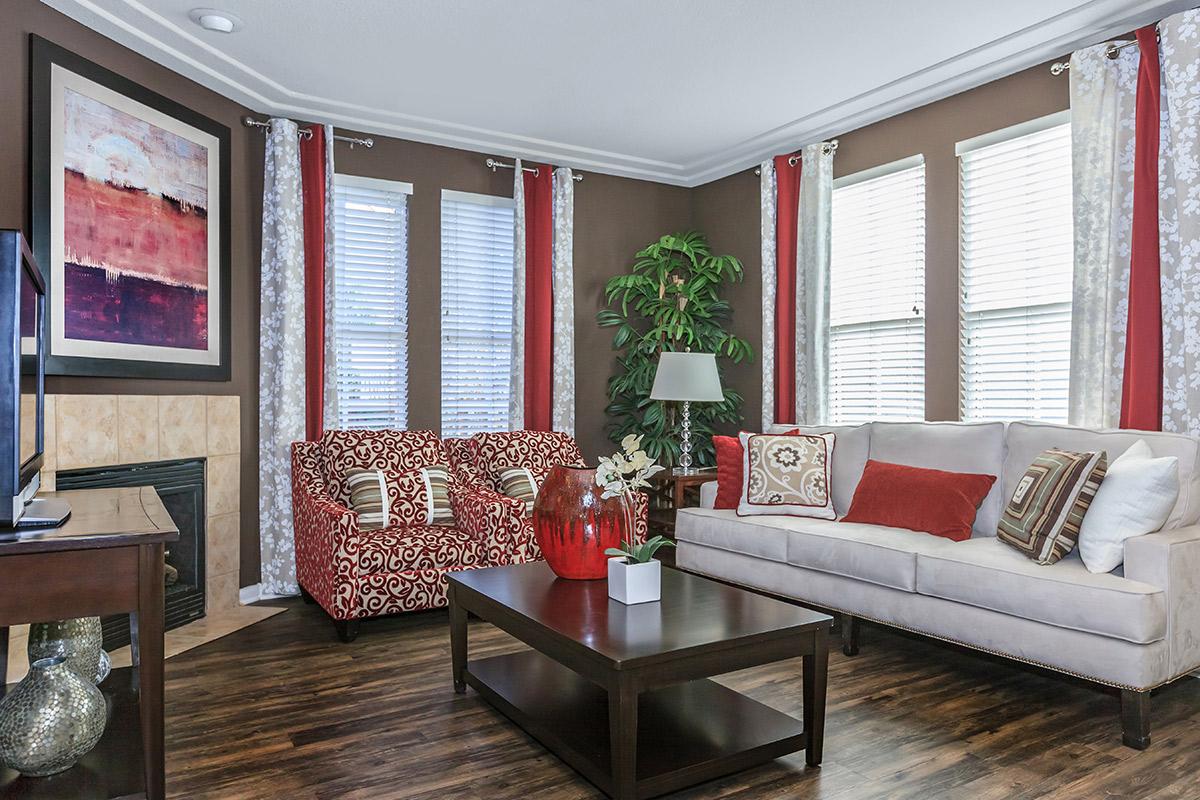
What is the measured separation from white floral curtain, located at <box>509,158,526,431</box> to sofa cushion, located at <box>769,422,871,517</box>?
2.03 metres

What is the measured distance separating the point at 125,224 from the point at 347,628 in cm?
214

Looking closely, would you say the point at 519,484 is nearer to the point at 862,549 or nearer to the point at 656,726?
the point at 862,549

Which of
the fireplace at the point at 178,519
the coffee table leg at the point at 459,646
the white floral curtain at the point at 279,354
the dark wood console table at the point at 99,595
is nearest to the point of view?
the dark wood console table at the point at 99,595

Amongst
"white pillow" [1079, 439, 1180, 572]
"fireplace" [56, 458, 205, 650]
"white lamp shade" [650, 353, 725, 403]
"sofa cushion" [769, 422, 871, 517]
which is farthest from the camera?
"white lamp shade" [650, 353, 725, 403]

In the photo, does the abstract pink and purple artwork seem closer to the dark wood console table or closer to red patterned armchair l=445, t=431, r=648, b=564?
red patterned armchair l=445, t=431, r=648, b=564

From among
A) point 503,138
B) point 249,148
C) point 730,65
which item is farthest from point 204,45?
point 730,65

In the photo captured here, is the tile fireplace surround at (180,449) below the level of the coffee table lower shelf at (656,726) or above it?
above

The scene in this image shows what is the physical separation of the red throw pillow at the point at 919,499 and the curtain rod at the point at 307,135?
11.3 feet

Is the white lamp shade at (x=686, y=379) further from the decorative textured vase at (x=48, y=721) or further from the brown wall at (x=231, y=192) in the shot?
the decorative textured vase at (x=48, y=721)

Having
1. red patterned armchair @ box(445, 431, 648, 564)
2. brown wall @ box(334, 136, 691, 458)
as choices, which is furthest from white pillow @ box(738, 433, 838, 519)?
brown wall @ box(334, 136, 691, 458)

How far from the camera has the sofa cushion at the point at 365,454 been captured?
4414 mm

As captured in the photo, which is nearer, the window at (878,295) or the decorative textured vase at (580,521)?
the decorative textured vase at (580,521)

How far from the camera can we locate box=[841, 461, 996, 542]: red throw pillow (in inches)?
140

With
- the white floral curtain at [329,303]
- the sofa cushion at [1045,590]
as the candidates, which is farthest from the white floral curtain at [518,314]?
the sofa cushion at [1045,590]
